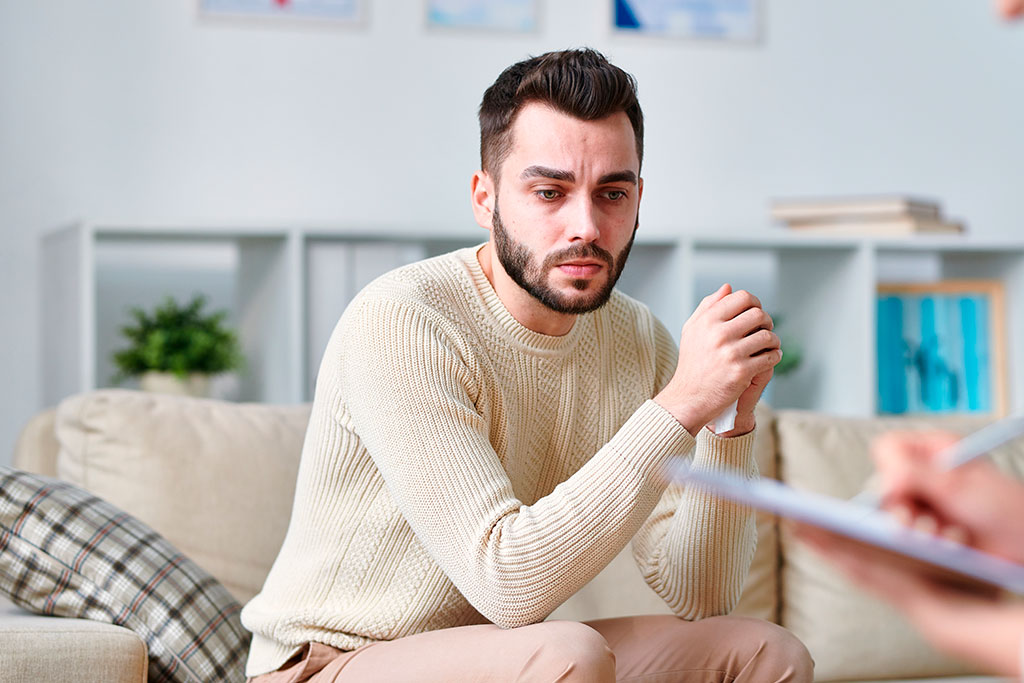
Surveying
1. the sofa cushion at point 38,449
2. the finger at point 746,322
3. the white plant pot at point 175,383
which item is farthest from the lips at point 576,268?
the white plant pot at point 175,383

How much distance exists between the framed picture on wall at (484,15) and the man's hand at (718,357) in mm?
1749

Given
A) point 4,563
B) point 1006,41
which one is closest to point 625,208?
point 4,563

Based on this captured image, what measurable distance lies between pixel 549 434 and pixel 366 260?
111cm

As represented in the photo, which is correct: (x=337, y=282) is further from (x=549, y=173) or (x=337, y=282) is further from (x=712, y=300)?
(x=712, y=300)

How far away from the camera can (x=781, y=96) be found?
2.99 meters

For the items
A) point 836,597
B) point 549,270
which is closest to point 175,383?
point 549,270

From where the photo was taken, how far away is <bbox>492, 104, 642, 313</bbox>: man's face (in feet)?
4.49

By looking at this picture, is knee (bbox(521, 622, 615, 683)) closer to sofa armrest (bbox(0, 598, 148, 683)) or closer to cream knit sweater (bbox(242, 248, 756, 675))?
cream knit sweater (bbox(242, 248, 756, 675))

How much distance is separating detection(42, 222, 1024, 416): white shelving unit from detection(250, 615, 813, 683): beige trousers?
1115 millimetres

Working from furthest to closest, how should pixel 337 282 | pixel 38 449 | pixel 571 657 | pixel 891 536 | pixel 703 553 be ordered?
pixel 337 282 < pixel 38 449 < pixel 703 553 < pixel 571 657 < pixel 891 536

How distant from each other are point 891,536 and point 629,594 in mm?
1428

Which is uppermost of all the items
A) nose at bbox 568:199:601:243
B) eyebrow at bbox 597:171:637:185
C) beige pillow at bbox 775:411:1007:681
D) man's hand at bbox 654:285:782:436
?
eyebrow at bbox 597:171:637:185

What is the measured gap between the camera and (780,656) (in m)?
1.33

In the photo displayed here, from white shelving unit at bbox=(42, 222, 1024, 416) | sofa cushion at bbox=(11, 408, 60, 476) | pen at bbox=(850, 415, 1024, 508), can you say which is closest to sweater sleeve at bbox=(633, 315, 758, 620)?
pen at bbox=(850, 415, 1024, 508)
